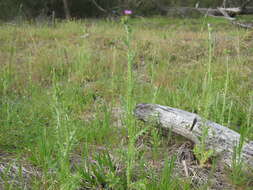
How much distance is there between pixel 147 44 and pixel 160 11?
956 centimetres

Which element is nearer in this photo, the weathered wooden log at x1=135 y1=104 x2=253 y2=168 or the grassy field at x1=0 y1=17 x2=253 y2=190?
the grassy field at x1=0 y1=17 x2=253 y2=190

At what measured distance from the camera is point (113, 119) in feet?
7.70

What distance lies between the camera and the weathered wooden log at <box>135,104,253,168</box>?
1507mm

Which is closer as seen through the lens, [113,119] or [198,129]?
[198,129]

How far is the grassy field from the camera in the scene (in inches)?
49.7

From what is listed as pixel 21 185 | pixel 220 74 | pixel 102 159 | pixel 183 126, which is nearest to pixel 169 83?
pixel 220 74

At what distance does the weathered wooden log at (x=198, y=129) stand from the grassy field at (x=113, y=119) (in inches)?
3.1

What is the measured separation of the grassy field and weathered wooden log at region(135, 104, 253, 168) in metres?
0.08

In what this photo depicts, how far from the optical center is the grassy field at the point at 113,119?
4.14ft

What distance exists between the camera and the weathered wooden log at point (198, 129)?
4.95 ft

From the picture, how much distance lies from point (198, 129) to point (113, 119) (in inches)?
35.6

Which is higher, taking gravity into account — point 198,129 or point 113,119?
point 198,129

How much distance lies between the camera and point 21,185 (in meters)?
1.32

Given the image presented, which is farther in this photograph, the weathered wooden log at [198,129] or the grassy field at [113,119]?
the weathered wooden log at [198,129]
